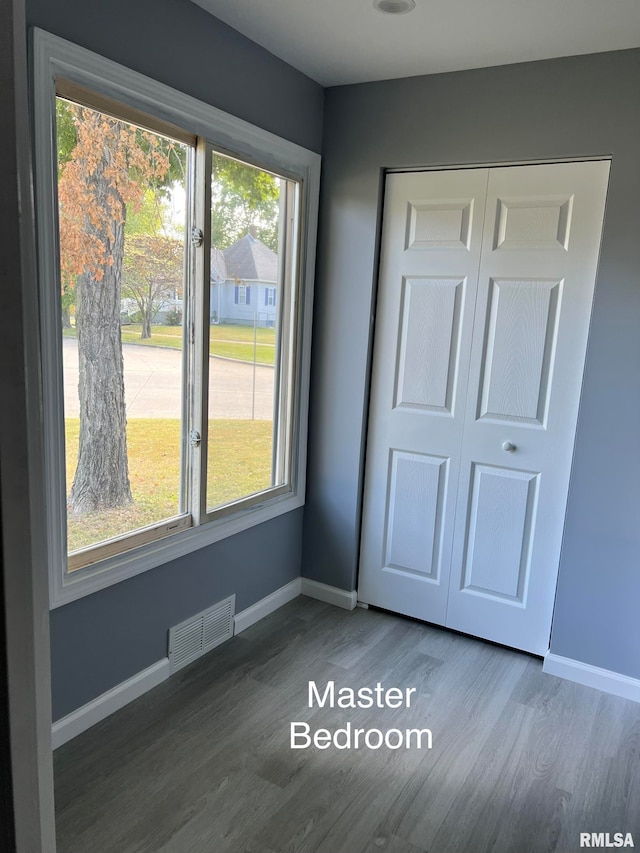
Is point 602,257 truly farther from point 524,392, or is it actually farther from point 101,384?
point 101,384

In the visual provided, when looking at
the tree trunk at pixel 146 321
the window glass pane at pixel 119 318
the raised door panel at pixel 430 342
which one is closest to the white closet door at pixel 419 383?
the raised door panel at pixel 430 342

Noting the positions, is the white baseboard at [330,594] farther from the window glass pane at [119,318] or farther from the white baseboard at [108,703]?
the window glass pane at [119,318]

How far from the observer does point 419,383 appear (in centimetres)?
284

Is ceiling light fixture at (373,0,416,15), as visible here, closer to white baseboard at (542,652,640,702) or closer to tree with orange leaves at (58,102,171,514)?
tree with orange leaves at (58,102,171,514)

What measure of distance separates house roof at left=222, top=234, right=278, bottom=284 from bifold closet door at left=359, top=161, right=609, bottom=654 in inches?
20.4

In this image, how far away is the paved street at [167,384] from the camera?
6.47ft

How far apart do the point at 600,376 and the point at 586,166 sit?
813mm

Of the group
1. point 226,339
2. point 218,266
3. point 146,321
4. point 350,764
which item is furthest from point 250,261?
point 350,764

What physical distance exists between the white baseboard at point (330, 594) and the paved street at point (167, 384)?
0.96 meters

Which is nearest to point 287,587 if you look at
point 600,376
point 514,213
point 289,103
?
point 600,376

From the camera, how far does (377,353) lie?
292 cm

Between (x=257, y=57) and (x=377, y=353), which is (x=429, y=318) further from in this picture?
(x=257, y=57)

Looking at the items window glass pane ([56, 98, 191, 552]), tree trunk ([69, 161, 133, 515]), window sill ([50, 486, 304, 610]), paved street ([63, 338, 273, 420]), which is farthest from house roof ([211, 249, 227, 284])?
window sill ([50, 486, 304, 610])

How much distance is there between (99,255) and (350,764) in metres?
1.85
